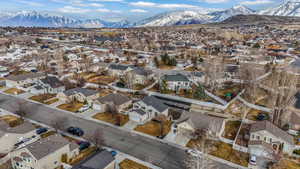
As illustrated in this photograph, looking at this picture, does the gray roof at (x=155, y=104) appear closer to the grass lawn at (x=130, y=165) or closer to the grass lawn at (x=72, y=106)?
the grass lawn at (x=130, y=165)

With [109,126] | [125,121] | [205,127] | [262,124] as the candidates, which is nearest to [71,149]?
[109,126]

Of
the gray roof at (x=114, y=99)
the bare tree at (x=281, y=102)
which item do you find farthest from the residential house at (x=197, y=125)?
the gray roof at (x=114, y=99)

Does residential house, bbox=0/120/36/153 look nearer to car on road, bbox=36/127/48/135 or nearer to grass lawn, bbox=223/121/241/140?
car on road, bbox=36/127/48/135

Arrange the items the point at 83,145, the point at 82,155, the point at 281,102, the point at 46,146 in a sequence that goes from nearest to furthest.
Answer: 1. the point at 46,146
2. the point at 82,155
3. the point at 83,145
4. the point at 281,102

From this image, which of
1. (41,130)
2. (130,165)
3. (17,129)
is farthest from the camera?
(41,130)

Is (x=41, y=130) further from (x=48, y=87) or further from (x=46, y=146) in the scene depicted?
(x=48, y=87)

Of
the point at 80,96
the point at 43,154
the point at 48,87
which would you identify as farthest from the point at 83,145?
the point at 48,87

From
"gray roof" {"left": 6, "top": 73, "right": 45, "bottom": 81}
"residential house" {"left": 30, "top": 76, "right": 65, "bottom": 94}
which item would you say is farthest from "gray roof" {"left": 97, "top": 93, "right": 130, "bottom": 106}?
"gray roof" {"left": 6, "top": 73, "right": 45, "bottom": 81}
